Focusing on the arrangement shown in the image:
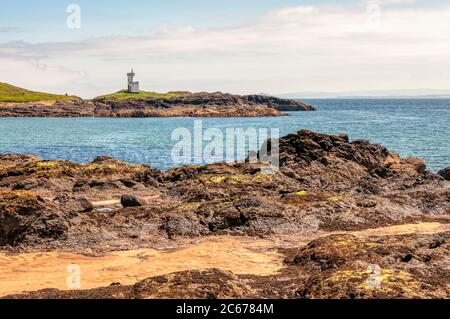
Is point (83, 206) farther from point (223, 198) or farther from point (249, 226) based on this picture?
point (249, 226)

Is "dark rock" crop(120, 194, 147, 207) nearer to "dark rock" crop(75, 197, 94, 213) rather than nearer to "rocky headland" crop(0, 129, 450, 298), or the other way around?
"rocky headland" crop(0, 129, 450, 298)

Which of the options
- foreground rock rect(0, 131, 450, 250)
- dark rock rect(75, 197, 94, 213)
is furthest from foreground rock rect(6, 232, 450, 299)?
dark rock rect(75, 197, 94, 213)

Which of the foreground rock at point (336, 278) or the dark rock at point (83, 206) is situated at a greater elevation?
the foreground rock at point (336, 278)

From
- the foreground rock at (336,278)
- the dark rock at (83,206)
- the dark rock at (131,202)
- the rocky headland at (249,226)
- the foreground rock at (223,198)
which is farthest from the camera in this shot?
the dark rock at (131,202)

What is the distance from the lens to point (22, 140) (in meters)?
95.2

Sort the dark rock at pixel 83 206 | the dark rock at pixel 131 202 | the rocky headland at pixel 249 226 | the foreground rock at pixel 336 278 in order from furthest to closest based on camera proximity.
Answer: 1. the dark rock at pixel 131 202
2. the dark rock at pixel 83 206
3. the rocky headland at pixel 249 226
4. the foreground rock at pixel 336 278

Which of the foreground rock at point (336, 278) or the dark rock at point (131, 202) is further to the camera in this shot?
the dark rock at point (131, 202)

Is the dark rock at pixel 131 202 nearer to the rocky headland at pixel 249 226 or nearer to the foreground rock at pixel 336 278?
the rocky headland at pixel 249 226

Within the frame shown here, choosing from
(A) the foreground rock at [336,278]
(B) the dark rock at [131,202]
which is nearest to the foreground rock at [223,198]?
(B) the dark rock at [131,202]

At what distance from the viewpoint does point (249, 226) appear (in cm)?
2470

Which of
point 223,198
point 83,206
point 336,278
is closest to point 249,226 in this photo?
point 223,198

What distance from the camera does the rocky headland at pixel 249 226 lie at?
46.1ft
